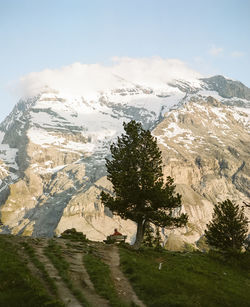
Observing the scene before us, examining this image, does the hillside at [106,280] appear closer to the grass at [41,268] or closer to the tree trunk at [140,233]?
the grass at [41,268]

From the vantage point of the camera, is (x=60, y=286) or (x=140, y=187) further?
(x=140, y=187)

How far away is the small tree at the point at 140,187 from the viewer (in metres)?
35.7

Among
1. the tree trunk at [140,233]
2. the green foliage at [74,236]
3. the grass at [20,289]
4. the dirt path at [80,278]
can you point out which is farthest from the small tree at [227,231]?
the grass at [20,289]

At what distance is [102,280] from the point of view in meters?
18.1

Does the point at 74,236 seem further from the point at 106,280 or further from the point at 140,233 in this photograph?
the point at 106,280

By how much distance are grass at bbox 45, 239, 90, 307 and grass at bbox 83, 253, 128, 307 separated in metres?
1.32

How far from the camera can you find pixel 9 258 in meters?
20.0

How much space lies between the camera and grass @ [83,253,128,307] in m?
15.4

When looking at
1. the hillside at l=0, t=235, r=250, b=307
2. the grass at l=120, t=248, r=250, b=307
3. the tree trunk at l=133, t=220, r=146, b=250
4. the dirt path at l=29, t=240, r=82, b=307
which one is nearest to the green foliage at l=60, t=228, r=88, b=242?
the tree trunk at l=133, t=220, r=146, b=250

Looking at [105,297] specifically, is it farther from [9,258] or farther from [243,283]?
[243,283]

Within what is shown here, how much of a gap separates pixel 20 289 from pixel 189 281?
10896 millimetres

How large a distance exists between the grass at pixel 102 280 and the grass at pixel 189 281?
1.48 metres

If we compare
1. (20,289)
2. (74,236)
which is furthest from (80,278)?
(74,236)

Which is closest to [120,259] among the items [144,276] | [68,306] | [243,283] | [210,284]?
[144,276]
